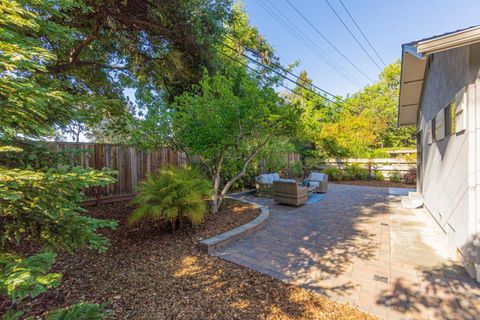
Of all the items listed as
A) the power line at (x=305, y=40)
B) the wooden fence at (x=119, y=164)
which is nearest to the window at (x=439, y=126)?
the wooden fence at (x=119, y=164)

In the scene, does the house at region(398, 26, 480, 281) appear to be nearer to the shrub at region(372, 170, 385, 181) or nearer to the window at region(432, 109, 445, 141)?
the window at region(432, 109, 445, 141)

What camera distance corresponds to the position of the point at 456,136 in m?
3.48

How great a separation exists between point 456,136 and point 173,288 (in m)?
4.66

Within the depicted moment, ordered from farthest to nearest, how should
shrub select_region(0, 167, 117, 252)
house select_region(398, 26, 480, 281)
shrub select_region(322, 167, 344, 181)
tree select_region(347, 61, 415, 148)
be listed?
1. tree select_region(347, 61, 415, 148)
2. shrub select_region(322, 167, 344, 181)
3. house select_region(398, 26, 480, 281)
4. shrub select_region(0, 167, 117, 252)

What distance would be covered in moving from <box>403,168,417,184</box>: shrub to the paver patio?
623 centimetres

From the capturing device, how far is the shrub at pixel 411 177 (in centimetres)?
→ 1064

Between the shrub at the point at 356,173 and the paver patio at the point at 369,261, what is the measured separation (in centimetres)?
689

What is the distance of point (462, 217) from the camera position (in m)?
3.11

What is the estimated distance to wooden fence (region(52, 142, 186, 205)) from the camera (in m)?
5.80

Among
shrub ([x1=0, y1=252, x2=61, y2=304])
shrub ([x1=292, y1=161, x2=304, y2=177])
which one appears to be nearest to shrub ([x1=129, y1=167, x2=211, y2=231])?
shrub ([x1=0, y1=252, x2=61, y2=304])

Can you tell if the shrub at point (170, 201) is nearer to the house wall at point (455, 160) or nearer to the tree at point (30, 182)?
the tree at point (30, 182)

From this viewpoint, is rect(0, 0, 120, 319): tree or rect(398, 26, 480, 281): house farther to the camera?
rect(398, 26, 480, 281): house

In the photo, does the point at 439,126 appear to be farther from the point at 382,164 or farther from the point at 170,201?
the point at 382,164

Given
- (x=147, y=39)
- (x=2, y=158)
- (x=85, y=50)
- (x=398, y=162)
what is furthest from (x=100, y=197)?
(x=398, y=162)
